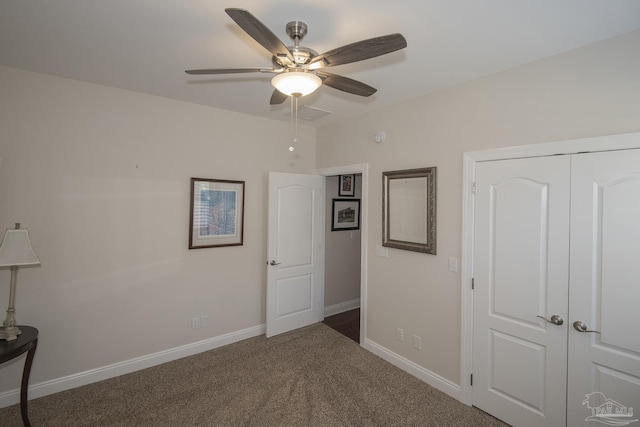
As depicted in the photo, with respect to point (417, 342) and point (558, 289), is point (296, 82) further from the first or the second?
point (417, 342)

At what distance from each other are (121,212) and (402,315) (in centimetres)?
299

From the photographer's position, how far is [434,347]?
2691 millimetres

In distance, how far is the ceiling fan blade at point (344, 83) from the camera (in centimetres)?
167

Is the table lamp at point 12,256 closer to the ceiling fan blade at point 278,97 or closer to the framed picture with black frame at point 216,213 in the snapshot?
the framed picture with black frame at point 216,213

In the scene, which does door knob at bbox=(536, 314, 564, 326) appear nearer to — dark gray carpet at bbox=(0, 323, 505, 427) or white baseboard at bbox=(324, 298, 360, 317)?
dark gray carpet at bbox=(0, 323, 505, 427)

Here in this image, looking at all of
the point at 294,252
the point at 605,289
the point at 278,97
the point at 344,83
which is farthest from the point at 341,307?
the point at 344,83

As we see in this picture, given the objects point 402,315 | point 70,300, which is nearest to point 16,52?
point 70,300

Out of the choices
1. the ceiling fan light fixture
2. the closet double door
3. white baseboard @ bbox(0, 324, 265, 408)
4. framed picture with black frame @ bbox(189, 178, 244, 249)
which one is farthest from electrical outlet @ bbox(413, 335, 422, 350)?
the ceiling fan light fixture

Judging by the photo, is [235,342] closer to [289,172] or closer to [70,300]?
[70,300]

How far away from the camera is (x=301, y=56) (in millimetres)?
1516

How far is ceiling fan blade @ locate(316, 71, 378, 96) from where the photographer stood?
1.67 metres

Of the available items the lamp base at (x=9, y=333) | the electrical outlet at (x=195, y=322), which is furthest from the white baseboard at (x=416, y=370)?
the lamp base at (x=9, y=333)

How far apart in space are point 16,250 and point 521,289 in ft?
12.3

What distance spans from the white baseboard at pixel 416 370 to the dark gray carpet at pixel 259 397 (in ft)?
0.19
